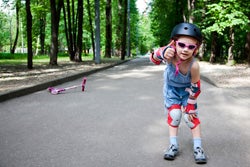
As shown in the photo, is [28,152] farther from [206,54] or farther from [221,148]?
[206,54]

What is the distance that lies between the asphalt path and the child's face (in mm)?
1092

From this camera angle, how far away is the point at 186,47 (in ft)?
11.0

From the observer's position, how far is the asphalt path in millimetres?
3571

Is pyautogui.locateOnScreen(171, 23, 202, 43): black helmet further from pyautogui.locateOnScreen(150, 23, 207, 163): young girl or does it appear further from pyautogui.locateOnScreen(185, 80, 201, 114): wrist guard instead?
pyautogui.locateOnScreen(185, 80, 201, 114): wrist guard

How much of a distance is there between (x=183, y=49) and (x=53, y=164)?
1.72 meters

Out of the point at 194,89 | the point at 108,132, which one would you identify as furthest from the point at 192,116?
the point at 108,132

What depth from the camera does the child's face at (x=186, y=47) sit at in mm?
3350

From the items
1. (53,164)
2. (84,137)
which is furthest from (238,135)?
(53,164)

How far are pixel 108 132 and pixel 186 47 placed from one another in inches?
76.9

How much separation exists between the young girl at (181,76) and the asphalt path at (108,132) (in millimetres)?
272

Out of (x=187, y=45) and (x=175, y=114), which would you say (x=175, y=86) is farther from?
(x=187, y=45)

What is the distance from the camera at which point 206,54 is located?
1396 inches

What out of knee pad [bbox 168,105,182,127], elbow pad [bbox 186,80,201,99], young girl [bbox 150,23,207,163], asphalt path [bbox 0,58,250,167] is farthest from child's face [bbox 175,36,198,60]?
asphalt path [bbox 0,58,250,167]

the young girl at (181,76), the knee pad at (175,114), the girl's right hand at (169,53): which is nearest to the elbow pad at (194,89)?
the young girl at (181,76)
